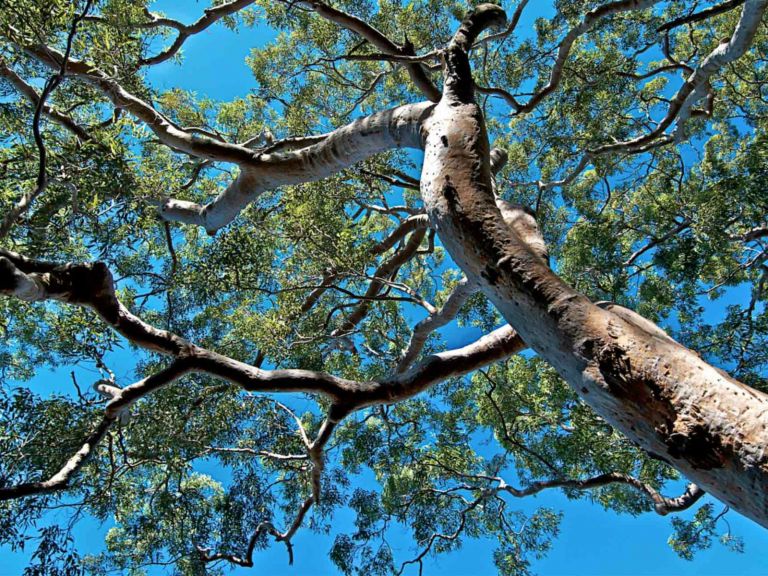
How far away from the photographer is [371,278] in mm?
4418

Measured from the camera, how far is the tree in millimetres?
2588

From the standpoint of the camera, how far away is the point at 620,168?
9.11 meters

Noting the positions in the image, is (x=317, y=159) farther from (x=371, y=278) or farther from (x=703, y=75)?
(x=703, y=75)

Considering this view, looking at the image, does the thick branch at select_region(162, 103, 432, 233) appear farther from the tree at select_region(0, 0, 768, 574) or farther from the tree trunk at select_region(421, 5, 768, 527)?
the tree trunk at select_region(421, 5, 768, 527)

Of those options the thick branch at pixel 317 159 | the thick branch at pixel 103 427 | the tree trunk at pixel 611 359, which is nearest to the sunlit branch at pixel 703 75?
the thick branch at pixel 317 159

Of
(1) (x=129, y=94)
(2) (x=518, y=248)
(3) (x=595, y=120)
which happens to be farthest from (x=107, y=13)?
(3) (x=595, y=120)

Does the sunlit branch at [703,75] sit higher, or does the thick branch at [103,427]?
the sunlit branch at [703,75]

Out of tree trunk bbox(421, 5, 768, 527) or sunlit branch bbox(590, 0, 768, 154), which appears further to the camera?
sunlit branch bbox(590, 0, 768, 154)

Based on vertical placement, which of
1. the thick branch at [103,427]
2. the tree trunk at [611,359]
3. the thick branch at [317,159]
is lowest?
the tree trunk at [611,359]

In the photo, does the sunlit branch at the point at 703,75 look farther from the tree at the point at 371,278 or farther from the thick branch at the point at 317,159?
the thick branch at the point at 317,159

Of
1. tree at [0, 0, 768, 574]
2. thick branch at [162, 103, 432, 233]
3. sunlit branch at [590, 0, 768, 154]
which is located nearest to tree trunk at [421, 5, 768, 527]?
tree at [0, 0, 768, 574]

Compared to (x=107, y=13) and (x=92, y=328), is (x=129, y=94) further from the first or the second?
(x=92, y=328)

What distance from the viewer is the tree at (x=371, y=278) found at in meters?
2.59

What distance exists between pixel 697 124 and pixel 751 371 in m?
4.72
